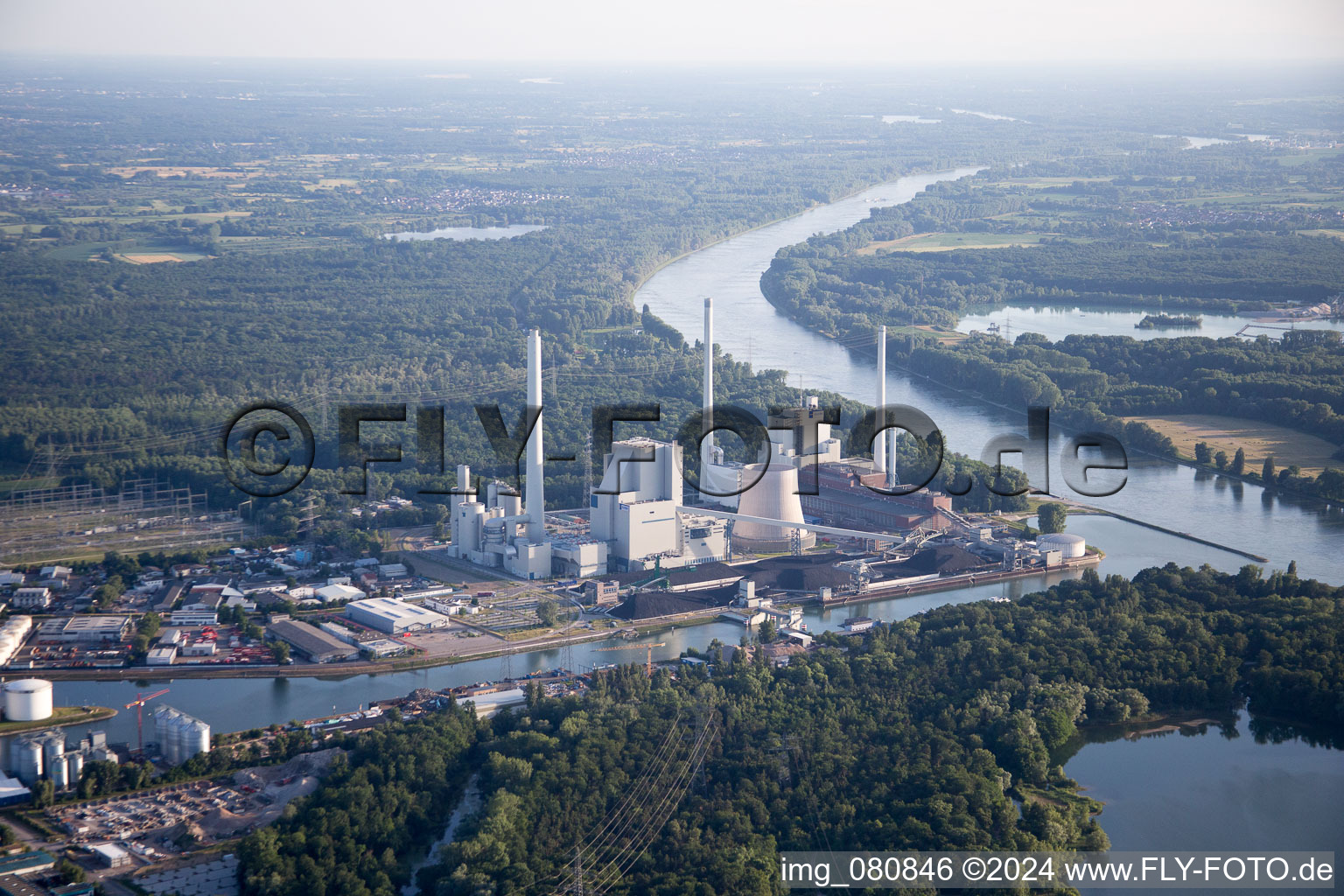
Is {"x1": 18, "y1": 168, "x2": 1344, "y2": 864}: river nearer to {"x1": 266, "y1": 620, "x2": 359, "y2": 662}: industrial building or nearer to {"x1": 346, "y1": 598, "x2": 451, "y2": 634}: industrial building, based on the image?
{"x1": 266, "y1": 620, "x2": 359, "y2": 662}: industrial building

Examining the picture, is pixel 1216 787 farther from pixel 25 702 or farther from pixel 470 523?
pixel 25 702

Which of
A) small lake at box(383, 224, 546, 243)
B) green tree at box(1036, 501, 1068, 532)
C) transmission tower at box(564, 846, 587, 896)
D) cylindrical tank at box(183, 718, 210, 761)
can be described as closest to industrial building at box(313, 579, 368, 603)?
cylindrical tank at box(183, 718, 210, 761)

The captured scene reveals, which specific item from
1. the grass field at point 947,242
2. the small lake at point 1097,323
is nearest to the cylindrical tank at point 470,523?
the small lake at point 1097,323

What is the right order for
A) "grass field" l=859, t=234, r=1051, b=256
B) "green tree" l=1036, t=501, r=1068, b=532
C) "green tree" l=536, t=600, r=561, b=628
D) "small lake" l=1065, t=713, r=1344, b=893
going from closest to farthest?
"small lake" l=1065, t=713, r=1344, b=893 → "green tree" l=536, t=600, r=561, b=628 → "green tree" l=1036, t=501, r=1068, b=532 → "grass field" l=859, t=234, r=1051, b=256

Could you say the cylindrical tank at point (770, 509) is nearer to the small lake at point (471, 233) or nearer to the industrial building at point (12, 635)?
the industrial building at point (12, 635)

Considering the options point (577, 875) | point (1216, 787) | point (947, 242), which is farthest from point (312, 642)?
point (947, 242)
